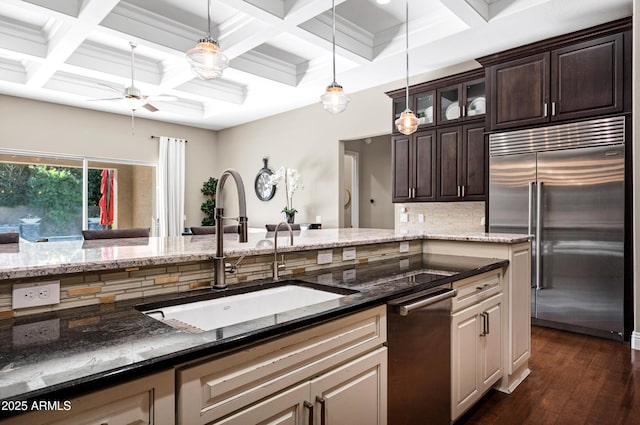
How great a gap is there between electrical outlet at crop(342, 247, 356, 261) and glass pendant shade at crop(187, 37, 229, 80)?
1.65 meters

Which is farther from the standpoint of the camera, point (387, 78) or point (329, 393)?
point (387, 78)

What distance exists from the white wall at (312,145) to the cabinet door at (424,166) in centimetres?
81

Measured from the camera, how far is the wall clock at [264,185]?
698 centimetres

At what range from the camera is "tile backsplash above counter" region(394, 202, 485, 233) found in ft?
14.8

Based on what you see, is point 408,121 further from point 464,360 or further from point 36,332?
point 36,332

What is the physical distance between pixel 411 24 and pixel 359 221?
12.5 feet

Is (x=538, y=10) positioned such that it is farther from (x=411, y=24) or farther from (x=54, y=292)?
(x=54, y=292)

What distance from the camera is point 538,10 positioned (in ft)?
10.9

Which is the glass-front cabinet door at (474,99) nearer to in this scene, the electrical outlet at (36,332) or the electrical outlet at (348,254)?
the electrical outlet at (348,254)

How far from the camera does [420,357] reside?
1670mm

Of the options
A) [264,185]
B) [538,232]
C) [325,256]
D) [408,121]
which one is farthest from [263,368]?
[264,185]

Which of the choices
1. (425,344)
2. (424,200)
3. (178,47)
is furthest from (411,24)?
(425,344)

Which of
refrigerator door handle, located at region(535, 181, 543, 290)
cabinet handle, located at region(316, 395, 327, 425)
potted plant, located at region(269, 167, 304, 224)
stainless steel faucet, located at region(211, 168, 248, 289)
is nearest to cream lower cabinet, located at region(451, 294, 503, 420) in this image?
cabinet handle, located at region(316, 395, 327, 425)

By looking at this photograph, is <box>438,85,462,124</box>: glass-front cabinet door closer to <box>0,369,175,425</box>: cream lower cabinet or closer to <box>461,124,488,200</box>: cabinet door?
<box>461,124,488,200</box>: cabinet door
